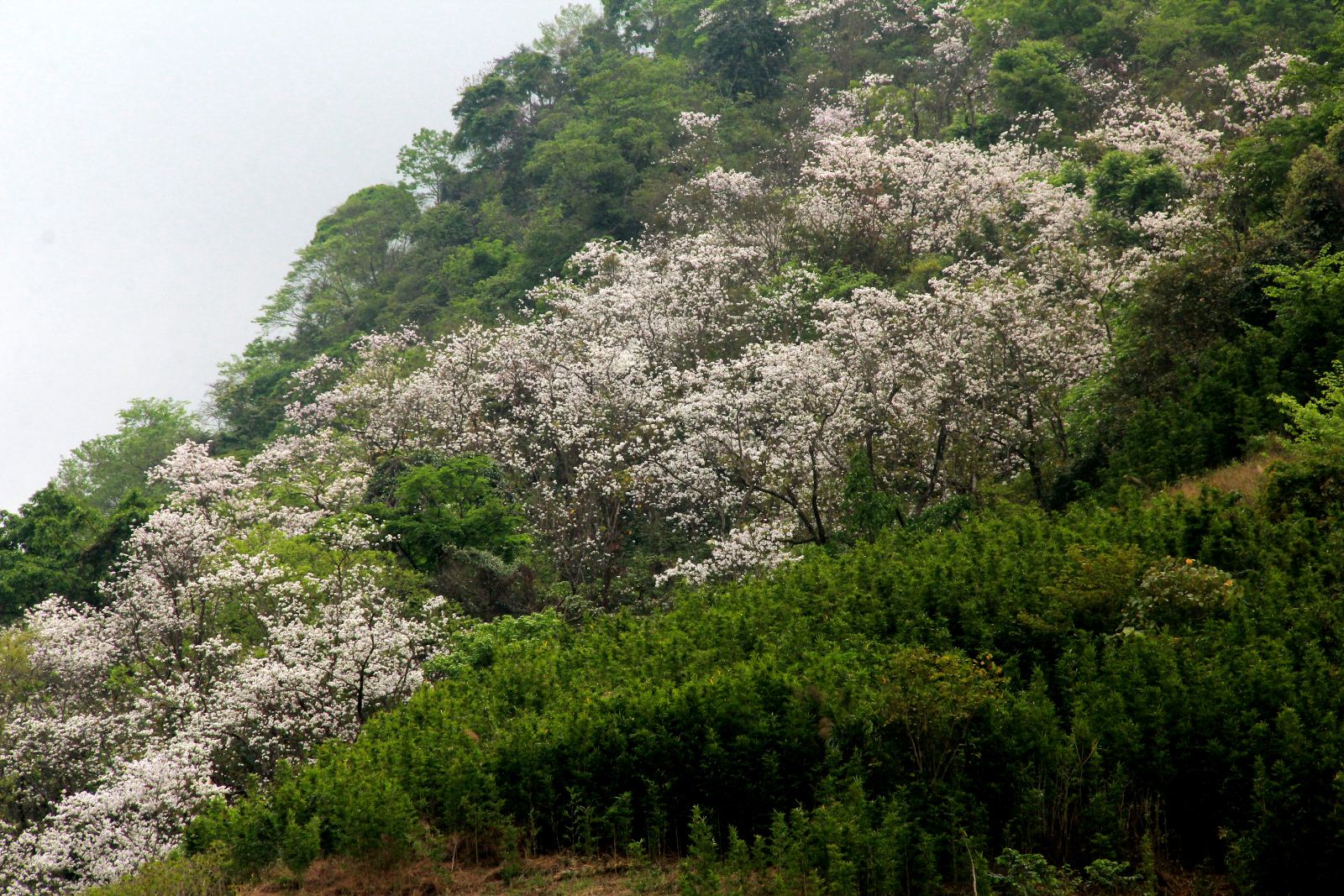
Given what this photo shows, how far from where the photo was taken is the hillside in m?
8.37

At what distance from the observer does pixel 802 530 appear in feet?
67.1

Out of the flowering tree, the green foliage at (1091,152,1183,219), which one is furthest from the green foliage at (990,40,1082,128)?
the flowering tree

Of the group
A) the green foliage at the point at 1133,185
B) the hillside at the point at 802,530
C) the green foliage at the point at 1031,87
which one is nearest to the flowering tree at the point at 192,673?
the hillside at the point at 802,530

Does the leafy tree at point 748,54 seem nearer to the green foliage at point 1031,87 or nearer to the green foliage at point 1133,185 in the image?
the green foliage at point 1031,87

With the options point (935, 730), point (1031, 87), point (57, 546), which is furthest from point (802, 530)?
point (57, 546)

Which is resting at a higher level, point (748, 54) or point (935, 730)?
point (748, 54)

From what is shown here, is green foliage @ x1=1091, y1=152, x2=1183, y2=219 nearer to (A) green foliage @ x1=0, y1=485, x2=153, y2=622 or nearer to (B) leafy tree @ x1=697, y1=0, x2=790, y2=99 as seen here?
(B) leafy tree @ x1=697, y1=0, x2=790, y2=99

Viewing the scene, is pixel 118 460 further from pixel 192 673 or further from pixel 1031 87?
pixel 1031 87

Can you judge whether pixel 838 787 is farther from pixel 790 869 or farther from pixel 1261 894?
pixel 1261 894

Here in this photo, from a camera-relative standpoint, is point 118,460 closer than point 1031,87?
No

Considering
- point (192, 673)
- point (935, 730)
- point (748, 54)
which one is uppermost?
point (748, 54)

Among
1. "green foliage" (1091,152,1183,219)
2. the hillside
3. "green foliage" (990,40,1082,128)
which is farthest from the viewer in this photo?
"green foliage" (990,40,1082,128)

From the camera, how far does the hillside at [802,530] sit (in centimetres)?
837

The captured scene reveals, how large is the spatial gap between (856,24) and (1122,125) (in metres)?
19.9
